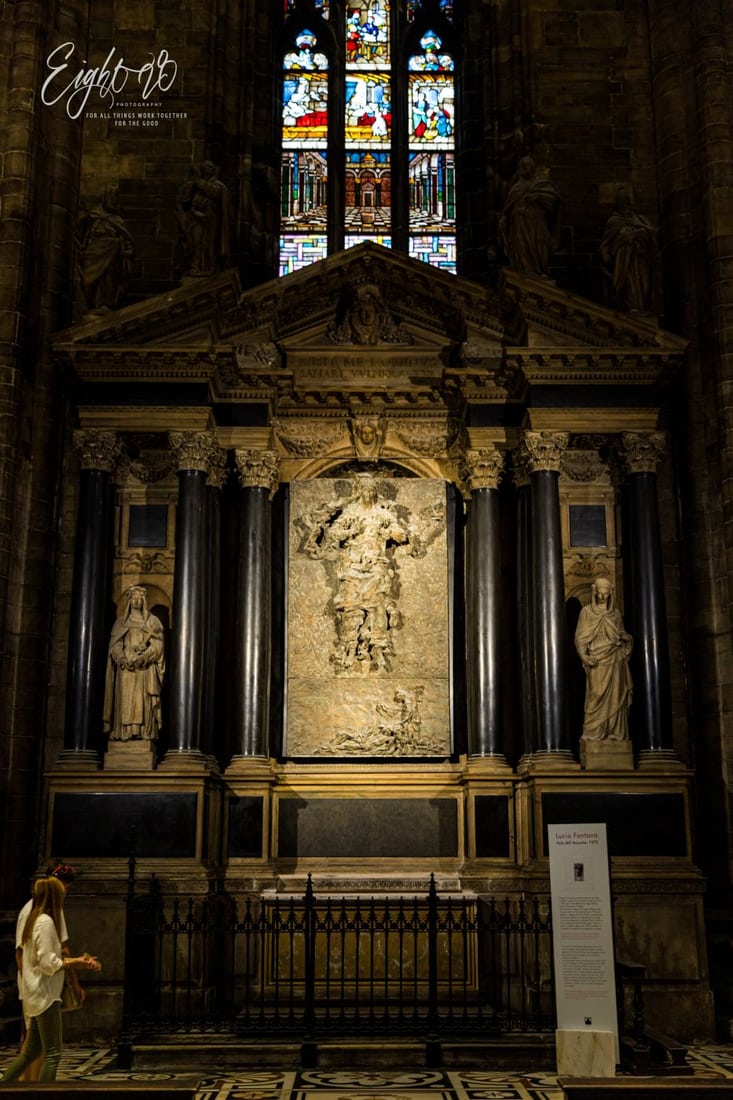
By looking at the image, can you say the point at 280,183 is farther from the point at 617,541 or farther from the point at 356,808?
the point at 356,808

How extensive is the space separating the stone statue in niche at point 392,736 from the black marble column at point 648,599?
A: 7.91ft

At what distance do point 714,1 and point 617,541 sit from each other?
712 centimetres

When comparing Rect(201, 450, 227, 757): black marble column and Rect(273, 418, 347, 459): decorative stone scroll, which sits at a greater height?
Rect(273, 418, 347, 459): decorative stone scroll

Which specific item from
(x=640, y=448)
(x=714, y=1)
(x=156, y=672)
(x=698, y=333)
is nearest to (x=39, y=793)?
(x=156, y=672)

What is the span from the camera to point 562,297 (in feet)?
47.4

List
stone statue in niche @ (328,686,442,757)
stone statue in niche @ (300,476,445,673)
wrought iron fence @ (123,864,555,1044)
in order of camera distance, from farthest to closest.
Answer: stone statue in niche @ (300,476,445,673)
stone statue in niche @ (328,686,442,757)
wrought iron fence @ (123,864,555,1044)

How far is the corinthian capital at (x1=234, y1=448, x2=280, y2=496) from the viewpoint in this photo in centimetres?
1490

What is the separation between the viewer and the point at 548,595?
1414cm

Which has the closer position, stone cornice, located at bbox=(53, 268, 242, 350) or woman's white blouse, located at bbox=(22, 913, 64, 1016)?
woman's white blouse, located at bbox=(22, 913, 64, 1016)

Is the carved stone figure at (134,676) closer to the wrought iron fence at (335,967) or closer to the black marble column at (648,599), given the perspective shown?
the wrought iron fence at (335,967)

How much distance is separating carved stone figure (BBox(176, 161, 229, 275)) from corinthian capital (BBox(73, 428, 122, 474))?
7.26ft

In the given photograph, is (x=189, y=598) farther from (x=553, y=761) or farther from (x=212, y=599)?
(x=553, y=761)

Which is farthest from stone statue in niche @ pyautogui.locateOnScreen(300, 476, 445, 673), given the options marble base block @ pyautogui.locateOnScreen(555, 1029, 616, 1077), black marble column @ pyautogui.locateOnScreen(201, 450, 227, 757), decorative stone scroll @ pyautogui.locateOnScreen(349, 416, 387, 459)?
marble base block @ pyautogui.locateOnScreen(555, 1029, 616, 1077)

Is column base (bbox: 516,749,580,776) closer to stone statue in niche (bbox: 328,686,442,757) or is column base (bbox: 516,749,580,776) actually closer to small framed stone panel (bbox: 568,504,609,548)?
stone statue in niche (bbox: 328,686,442,757)
